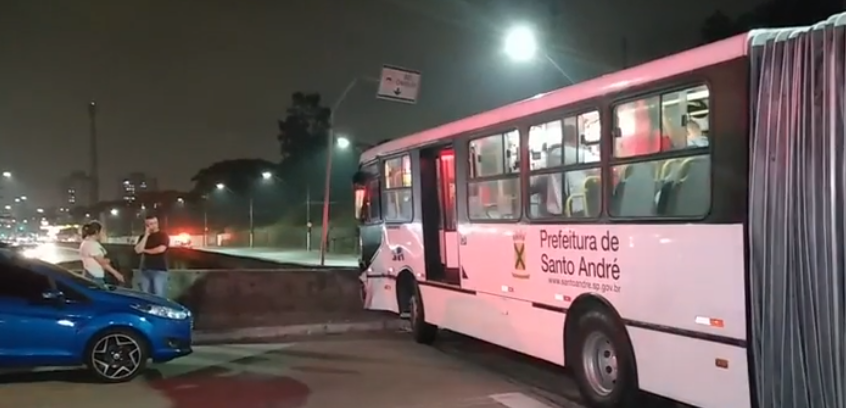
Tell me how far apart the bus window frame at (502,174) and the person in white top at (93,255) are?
5.18 meters

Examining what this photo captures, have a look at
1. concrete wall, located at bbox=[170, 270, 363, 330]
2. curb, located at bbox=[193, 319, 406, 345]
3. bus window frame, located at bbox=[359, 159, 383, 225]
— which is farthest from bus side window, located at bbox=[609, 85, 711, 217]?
concrete wall, located at bbox=[170, 270, 363, 330]

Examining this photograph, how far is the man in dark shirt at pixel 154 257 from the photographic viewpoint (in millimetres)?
12453

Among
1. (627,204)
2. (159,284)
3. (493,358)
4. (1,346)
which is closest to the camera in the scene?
(627,204)

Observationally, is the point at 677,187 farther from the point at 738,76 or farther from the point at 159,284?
the point at 159,284

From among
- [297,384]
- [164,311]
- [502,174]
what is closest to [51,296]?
[164,311]

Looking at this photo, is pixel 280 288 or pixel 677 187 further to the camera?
pixel 280 288

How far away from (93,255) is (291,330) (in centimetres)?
349

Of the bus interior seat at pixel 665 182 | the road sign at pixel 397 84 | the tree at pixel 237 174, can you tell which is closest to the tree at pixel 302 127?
the tree at pixel 237 174

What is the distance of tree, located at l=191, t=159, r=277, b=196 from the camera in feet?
284

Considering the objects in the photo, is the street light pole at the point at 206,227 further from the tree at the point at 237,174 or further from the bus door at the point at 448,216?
the bus door at the point at 448,216

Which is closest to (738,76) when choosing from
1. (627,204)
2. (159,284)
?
(627,204)

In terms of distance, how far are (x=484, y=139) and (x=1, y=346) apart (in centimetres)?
592

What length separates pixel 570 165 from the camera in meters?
8.41

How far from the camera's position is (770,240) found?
5.83 metres
